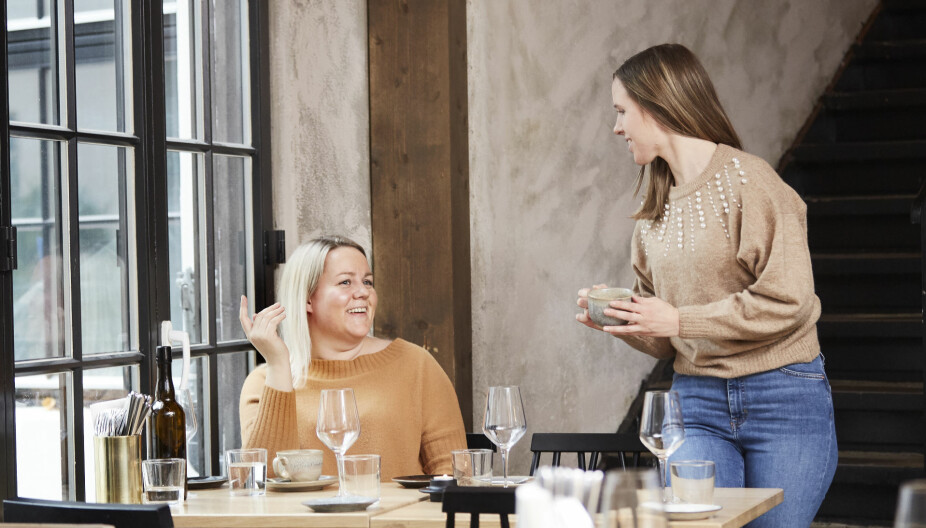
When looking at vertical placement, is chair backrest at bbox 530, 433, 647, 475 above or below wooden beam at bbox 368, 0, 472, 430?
below

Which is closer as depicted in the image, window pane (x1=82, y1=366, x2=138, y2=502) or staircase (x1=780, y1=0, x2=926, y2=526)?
window pane (x1=82, y1=366, x2=138, y2=502)

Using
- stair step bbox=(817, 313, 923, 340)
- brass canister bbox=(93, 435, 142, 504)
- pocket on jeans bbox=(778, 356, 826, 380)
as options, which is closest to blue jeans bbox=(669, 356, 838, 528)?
pocket on jeans bbox=(778, 356, 826, 380)

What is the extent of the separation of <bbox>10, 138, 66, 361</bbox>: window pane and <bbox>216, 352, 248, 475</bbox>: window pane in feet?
2.19

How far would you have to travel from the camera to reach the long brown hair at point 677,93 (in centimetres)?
245

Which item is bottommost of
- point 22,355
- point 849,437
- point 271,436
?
point 849,437

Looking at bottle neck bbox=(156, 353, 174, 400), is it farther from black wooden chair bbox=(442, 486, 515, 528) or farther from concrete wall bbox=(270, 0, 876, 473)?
concrete wall bbox=(270, 0, 876, 473)

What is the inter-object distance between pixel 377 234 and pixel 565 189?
1019 mm

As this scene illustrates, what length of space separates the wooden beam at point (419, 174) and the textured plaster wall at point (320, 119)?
6cm

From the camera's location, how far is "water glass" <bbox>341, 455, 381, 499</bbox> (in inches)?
82.3

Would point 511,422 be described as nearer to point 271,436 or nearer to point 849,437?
point 271,436

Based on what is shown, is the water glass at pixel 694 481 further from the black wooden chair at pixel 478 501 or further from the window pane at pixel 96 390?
the window pane at pixel 96 390

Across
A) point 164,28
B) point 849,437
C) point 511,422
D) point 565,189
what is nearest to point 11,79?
point 164,28

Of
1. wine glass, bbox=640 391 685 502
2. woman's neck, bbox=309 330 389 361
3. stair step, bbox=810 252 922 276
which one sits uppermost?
stair step, bbox=810 252 922 276

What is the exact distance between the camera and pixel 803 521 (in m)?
2.32
